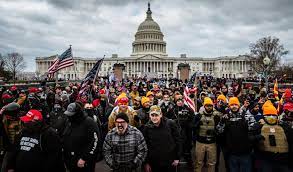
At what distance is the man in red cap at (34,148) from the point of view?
424 cm

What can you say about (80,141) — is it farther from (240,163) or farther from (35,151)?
(240,163)

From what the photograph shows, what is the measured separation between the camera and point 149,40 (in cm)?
11500

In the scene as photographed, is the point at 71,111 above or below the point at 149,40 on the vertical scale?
below

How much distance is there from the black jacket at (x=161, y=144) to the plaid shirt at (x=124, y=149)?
41 centimetres

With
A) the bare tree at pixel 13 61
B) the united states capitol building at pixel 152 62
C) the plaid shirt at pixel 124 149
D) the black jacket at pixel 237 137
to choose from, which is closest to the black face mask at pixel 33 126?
the plaid shirt at pixel 124 149

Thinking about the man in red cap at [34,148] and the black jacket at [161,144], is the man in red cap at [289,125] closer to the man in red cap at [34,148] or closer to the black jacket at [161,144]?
the black jacket at [161,144]

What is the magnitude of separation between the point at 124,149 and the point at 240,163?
97.5 inches

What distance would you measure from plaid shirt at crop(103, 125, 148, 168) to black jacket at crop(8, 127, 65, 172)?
825mm

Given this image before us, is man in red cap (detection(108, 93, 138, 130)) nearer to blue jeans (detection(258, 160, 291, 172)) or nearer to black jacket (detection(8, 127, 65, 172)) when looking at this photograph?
black jacket (detection(8, 127, 65, 172))

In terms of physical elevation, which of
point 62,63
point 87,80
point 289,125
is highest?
point 62,63

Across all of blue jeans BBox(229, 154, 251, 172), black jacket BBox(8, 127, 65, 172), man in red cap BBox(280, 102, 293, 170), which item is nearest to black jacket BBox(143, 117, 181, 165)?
blue jeans BBox(229, 154, 251, 172)

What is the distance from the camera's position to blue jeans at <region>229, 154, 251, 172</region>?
5434mm

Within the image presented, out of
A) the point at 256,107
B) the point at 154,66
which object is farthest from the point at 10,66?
the point at 256,107

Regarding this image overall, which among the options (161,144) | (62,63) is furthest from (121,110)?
(62,63)
